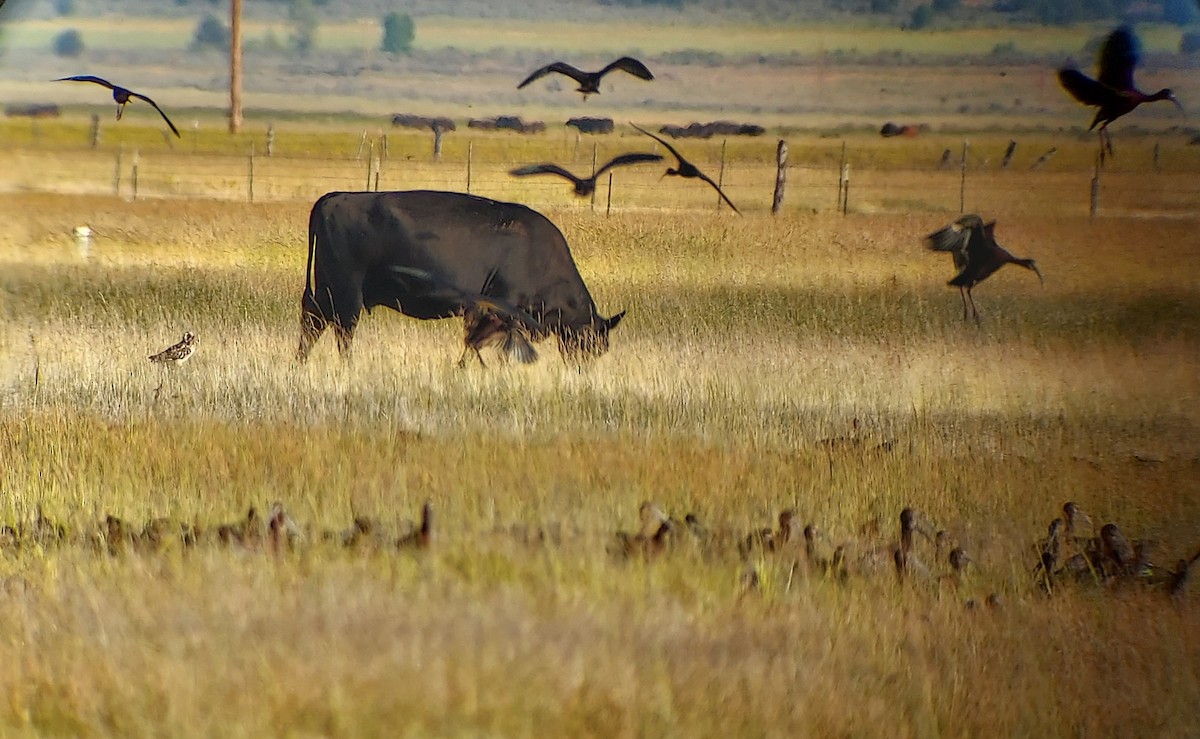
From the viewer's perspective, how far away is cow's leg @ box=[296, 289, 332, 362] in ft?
34.7

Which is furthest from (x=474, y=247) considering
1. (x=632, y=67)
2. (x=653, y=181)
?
(x=653, y=181)

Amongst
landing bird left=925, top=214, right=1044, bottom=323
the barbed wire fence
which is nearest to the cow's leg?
landing bird left=925, top=214, right=1044, bottom=323

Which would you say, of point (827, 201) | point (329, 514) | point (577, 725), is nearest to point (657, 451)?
point (329, 514)

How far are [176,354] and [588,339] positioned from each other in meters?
2.84

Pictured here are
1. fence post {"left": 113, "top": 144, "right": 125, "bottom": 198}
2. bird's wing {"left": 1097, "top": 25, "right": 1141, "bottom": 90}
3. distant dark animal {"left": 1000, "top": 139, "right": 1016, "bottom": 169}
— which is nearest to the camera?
bird's wing {"left": 1097, "top": 25, "right": 1141, "bottom": 90}

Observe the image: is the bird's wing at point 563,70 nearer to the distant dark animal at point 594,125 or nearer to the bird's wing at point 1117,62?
the bird's wing at point 1117,62

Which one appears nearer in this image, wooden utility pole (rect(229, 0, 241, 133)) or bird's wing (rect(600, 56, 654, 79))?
bird's wing (rect(600, 56, 654, 79))

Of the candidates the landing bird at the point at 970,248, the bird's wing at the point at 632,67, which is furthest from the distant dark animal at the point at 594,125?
the bird's wing at the point at 632,67

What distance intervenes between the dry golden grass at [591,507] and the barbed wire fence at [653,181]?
737cm

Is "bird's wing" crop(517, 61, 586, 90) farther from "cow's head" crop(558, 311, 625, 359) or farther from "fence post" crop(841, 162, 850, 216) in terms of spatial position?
"fence post" crop(841, 162, 850, 216)

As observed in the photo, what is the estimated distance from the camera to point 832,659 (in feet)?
14.4

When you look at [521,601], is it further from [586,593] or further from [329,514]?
[329,514]

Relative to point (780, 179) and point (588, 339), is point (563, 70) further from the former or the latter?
point (780, 179)

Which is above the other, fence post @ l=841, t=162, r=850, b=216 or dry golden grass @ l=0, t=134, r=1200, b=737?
fence post @ l=841, t=162, r=850, b=216
